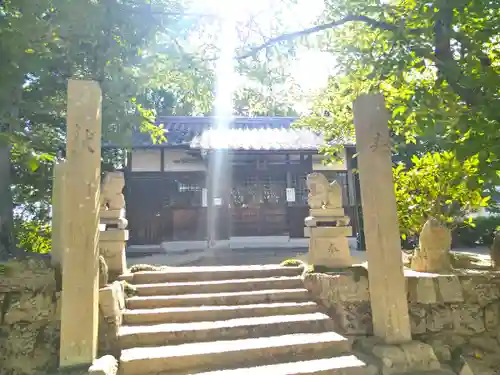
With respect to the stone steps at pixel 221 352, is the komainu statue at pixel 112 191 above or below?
above

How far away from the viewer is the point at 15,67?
4805mm

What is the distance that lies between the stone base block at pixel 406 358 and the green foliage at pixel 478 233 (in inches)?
384

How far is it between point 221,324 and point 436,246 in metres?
3.20

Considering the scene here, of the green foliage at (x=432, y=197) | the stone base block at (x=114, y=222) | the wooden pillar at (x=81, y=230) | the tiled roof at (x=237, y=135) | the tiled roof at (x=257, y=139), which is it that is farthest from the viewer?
the tiled roof at (x=237, y=135)

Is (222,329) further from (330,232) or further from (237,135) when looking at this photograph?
(237,135)

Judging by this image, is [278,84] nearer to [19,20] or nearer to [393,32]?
[393,32]

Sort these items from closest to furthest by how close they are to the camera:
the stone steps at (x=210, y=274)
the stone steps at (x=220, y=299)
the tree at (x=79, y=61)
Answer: the tree at (x=79, y=61), the stone steps at (x=220, y=299), the stone steps at (x=210, y=274)

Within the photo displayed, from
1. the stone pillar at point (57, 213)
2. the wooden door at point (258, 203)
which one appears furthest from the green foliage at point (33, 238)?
the wooden door at point (258, 203)

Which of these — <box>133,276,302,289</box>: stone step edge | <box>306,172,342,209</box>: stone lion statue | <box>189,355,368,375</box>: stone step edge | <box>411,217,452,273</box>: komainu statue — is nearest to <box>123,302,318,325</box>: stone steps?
<box>133,276,302,289</box>: stone step edge

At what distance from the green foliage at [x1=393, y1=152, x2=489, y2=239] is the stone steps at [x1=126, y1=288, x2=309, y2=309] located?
2.18 metres

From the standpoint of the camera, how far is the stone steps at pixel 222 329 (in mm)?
3962

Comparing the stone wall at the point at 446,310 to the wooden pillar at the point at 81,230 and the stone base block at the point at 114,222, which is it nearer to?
the wooden pillar at the point at 81,230

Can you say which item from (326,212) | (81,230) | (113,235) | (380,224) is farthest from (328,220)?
(81,230)

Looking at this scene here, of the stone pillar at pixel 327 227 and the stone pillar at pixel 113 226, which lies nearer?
the stone pillar at pixel 113 226
